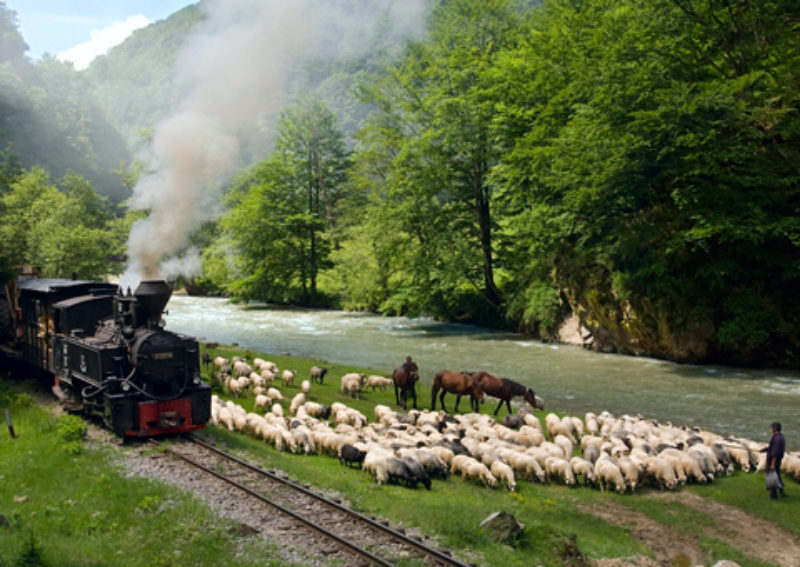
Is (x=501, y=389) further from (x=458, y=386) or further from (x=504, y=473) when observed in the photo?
(x=504, y=473)

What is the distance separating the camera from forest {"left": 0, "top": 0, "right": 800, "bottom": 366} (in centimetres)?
2936

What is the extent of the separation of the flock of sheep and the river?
3746 millimetres

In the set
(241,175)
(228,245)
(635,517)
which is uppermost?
(241,175)

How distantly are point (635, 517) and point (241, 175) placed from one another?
2453 inches

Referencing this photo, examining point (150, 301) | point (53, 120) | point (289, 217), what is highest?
point (53, 120)

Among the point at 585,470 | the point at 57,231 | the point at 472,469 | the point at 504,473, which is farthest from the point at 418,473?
the point at 57,231

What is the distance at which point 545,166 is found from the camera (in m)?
38.6

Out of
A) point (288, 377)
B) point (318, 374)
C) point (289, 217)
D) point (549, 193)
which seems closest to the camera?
point (288, 377)

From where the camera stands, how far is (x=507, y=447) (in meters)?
16.2

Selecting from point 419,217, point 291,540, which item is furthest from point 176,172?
point 419,217

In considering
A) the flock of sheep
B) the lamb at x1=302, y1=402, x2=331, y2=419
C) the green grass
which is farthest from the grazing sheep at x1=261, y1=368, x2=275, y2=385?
the green grass

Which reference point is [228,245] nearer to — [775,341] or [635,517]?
[775,341]

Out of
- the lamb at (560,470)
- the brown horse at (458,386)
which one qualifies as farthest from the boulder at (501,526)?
the brown horse at (458,386)

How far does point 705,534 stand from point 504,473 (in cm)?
407
